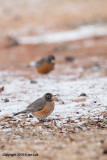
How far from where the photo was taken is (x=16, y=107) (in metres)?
6.80

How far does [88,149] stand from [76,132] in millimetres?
929

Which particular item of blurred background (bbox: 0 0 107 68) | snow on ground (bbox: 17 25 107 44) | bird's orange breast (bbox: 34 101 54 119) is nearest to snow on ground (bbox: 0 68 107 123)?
bird's orange breast (bbox: 34 101 54 119)

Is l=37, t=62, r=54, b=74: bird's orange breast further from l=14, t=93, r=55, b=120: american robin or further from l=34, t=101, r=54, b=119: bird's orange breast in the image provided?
l=34, t=101, r=54, b=119: bird's orange breast

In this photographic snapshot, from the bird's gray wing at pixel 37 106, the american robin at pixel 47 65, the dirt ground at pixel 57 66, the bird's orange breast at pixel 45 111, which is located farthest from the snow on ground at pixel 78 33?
the bird's orange breast at pixel 45 111

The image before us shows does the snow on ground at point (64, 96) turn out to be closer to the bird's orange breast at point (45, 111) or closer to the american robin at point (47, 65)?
the bird's orange breast at point (45, 111)

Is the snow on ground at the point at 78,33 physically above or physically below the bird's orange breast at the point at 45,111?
above

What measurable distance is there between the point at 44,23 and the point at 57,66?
2189 centimetres

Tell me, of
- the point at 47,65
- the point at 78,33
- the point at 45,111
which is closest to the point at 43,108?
the point at 45,111

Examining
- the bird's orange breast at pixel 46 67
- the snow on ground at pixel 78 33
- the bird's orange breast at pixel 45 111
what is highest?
the snow on ground at pixel 78 33

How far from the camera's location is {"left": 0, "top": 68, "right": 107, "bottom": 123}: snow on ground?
6.39 meters

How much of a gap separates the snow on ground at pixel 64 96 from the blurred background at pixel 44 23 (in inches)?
277

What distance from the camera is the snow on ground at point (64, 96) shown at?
639 cm

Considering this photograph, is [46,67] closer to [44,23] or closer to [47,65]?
[47,65]

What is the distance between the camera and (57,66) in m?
14.7
